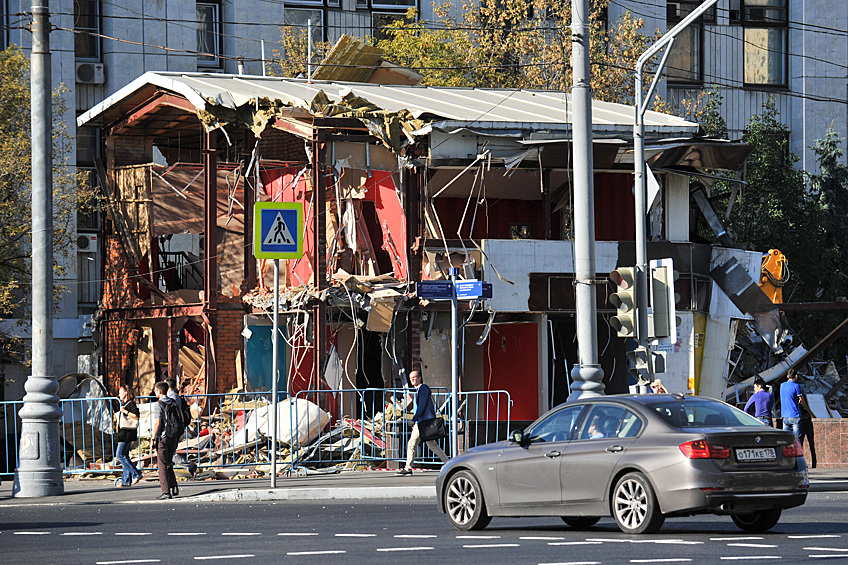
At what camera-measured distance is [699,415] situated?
41.9 feet

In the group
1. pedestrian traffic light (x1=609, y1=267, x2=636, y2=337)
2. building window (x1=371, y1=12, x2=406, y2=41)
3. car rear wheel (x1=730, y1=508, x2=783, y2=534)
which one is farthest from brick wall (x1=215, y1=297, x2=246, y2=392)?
car rear wheel (x1=730, y1=508, x2=783, y2=534)

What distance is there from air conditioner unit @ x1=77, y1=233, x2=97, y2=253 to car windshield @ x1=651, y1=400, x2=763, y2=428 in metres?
28.7

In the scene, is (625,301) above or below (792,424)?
above

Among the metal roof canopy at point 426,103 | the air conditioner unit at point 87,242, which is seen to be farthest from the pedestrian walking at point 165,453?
the air conditioner unit at point 87,242

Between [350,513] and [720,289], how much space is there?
16564 millimetres

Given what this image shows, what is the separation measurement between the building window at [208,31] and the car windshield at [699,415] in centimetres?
3142

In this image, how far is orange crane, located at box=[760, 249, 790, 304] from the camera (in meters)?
31.0

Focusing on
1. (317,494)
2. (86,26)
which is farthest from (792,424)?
(86,26)

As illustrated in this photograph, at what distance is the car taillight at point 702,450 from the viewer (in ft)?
39.4

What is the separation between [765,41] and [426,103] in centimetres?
2329

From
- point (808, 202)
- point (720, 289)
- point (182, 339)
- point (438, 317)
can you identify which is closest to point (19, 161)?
point (182, 339)

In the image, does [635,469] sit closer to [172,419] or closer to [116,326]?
[172,419]

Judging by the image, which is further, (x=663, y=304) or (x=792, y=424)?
(x=792, y=424)

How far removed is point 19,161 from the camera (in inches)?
1169
